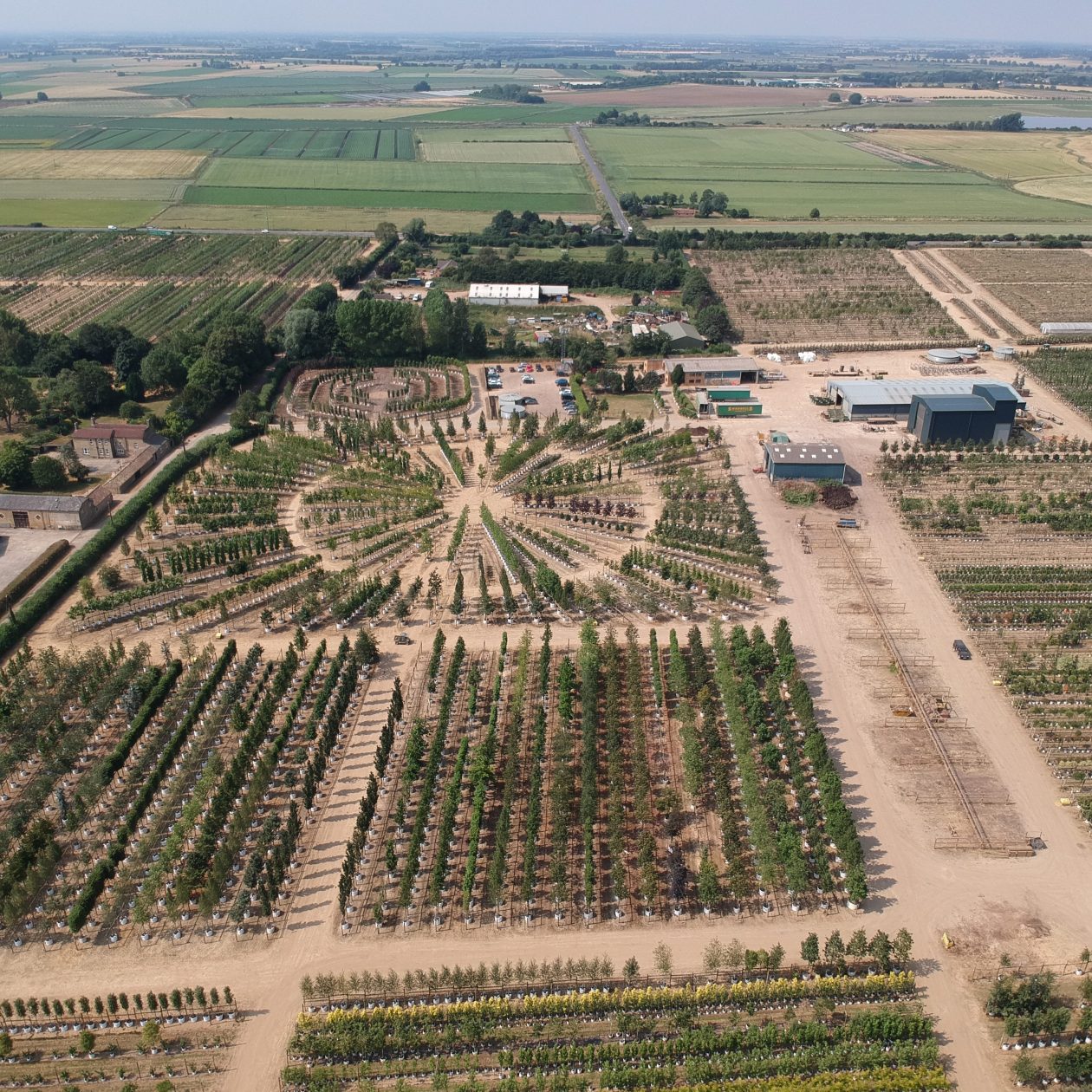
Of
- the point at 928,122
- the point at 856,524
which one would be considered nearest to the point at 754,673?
the point at 856,524

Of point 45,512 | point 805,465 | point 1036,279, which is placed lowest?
point 45,512

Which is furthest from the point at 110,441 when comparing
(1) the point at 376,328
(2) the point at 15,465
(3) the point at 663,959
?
(3) the point at 663,959

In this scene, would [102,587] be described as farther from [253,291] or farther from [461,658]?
[253,291]

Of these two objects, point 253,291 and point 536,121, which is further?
point 536,121

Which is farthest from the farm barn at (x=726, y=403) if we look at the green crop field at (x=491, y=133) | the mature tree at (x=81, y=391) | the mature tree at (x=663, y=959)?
the green crop field at (x=491, y=133)

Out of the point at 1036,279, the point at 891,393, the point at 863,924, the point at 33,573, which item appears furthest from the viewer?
the point at 1036,279

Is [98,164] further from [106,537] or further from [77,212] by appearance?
[106,537]

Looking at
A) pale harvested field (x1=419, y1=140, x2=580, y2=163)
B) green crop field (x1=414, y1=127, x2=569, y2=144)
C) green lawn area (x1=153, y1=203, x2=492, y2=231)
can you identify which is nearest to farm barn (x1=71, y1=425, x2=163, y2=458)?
green lawn area (x1=153, y1=203, x2=492, y2=231)
